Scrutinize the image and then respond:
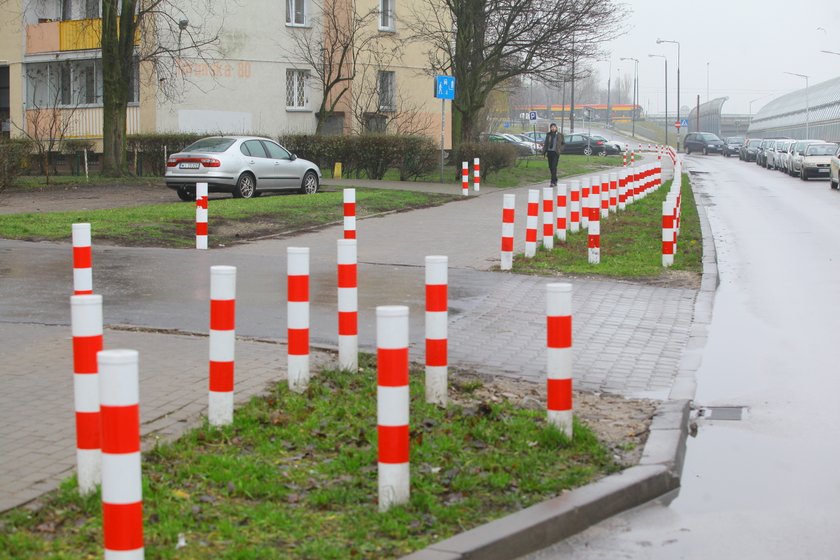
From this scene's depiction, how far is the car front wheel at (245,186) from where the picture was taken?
26.2 meters

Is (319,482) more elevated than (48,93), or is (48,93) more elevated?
(48,93)

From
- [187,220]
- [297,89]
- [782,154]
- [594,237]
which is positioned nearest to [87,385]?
[594,237]

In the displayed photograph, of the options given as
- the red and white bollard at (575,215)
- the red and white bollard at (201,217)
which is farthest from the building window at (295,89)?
the red and white bollard at (201,217)

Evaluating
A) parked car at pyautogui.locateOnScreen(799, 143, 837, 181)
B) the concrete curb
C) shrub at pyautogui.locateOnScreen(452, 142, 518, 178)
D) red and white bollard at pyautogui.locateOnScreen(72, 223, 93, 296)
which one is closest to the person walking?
shrub at pyautogui.locateOnScreen(452, 142, 518, 178)

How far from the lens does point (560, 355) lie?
632 cm

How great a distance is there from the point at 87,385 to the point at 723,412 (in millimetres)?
4387

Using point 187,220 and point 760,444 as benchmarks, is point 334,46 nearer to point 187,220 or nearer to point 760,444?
point 187,220

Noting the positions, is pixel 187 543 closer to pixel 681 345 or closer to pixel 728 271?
pixel 681 345

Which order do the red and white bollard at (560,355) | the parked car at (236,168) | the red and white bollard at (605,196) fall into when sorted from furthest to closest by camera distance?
the parked car at (236,168) < the red and white bollard at (605,196) < the red and white bollard at (560,355)

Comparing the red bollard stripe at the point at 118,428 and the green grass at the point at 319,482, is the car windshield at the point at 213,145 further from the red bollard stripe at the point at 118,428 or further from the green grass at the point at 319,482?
the red bollard stripe at the point at 118,428

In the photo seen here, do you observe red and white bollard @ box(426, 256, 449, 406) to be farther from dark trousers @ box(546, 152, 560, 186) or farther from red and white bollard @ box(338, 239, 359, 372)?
dark trousers @ box(546, 152, 560, 186)

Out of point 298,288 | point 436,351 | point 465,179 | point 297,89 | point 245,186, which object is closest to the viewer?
point 436,351

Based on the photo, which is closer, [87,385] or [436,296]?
[87,385]

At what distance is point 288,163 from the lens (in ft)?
91.1
